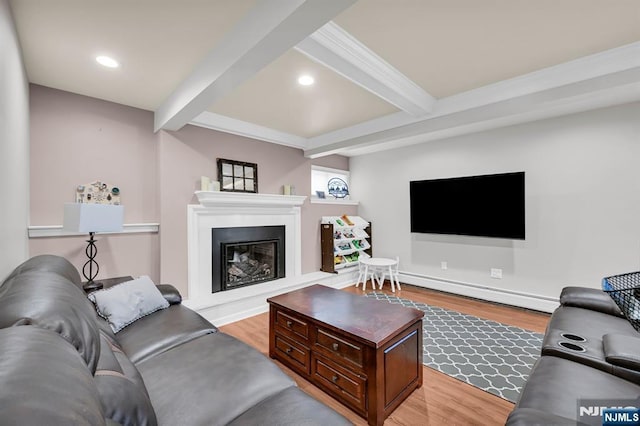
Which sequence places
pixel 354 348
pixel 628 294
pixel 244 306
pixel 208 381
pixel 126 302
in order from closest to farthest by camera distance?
1. pixel 628 294
2. pixel 208 381
3. pixel 354 348
4. pixel 126 302
5. pixel 244 306

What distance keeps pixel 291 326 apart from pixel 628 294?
1.99 meters

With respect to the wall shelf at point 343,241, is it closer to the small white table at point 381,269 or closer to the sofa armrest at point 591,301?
the small white table at point 381,269

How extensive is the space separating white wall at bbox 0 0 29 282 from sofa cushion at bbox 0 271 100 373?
666 millimetres

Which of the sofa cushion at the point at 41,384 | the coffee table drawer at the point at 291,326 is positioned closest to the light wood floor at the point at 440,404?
the coffee table drawer at the point at 291,326

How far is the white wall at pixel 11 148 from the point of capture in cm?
145

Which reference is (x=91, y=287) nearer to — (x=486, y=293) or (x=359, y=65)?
(x=359, y=65)

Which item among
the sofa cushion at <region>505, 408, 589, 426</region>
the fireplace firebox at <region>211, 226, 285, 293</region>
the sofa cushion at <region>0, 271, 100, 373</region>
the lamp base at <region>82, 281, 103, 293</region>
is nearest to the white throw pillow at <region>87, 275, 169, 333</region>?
the lamp base at <region>82, 281, 103, 293</region>

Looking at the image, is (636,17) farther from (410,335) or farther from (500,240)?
(500,240)

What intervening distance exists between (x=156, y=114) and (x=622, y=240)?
18.2ft

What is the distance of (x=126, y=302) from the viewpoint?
6.70ft

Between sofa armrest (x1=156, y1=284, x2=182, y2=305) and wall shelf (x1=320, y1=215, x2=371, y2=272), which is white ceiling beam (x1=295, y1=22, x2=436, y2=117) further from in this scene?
wall shelf (x1=320, y1=215, x2=371, y2=272)

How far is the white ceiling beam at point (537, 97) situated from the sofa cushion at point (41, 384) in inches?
129

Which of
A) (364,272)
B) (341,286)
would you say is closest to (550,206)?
(364,272)

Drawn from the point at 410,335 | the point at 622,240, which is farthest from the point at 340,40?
the point at 622,240
